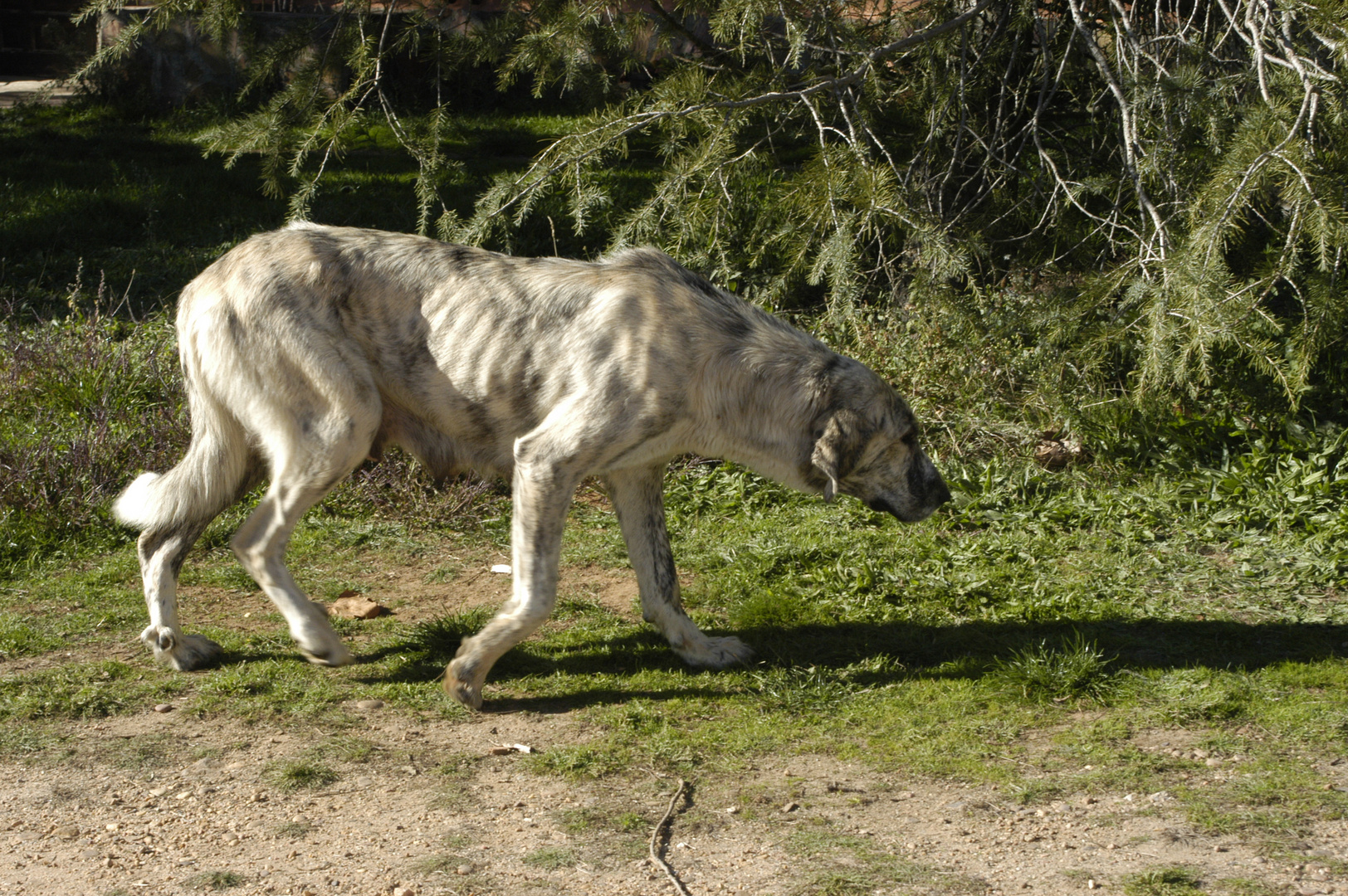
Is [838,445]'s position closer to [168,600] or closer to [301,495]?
[301,495]

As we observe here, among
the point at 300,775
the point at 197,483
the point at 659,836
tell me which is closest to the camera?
the point at 659,836

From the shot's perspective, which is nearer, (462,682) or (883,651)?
(462,682)

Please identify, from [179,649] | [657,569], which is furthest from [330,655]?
[657,569]

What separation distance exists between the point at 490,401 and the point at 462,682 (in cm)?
108

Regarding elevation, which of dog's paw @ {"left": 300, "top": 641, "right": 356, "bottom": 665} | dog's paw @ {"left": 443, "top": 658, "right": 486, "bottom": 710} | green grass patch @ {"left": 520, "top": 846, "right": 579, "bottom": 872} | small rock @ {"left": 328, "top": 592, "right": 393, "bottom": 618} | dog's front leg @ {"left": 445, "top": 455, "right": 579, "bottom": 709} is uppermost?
dog's front leg @ {"left": 445, "top": 455, "right": 579, "bottom": 709}

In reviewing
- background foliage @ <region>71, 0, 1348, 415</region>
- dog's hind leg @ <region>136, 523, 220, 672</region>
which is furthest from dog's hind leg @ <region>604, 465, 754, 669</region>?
dog's hind leg @ <region>136, 523, 220, 672</region>

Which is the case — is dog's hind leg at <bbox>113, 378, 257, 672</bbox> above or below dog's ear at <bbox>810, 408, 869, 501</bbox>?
below

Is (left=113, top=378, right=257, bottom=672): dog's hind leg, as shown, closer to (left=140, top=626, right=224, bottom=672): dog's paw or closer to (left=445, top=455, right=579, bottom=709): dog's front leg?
(left=140, top=626, right=224, bottom=672): dog's paw

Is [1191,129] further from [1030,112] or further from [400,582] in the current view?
[400,582]

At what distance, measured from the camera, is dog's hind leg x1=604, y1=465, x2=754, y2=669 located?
4.86m

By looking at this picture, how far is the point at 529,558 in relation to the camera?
4.39 metres

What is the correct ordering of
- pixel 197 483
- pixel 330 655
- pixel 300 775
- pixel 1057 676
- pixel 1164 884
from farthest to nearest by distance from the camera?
1. pixel 197 483
2. pixel 330 655
3. pixel 1057 676
4. pixel 300 775
5. pixel 1164 884

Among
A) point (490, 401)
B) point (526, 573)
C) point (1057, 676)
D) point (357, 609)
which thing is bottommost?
point (357, 609)

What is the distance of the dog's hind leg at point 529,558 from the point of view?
4.31m
